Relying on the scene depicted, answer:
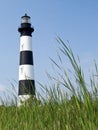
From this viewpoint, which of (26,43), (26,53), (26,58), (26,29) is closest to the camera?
(26,58)

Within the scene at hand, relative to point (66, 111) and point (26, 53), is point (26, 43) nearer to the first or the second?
point (26, 53)

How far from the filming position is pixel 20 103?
350cm

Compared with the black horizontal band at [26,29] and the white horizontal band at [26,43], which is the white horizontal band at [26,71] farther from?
the black horizontal band at [26,29]

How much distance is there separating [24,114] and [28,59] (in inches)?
608

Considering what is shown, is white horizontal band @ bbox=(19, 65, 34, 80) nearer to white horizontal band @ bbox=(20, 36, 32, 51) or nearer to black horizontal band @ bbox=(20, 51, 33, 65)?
black horizontal band @ bbox=(20, 51, 33, 65)

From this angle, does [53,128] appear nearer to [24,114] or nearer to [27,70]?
[24,114]

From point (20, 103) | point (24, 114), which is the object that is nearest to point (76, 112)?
point (24, 114)

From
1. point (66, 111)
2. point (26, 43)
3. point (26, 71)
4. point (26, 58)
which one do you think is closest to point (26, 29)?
point (26, 43)

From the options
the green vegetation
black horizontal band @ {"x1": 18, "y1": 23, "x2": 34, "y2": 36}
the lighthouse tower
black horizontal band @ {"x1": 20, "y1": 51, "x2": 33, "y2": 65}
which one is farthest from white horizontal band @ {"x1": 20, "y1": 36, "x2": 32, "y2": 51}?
the green vegetation

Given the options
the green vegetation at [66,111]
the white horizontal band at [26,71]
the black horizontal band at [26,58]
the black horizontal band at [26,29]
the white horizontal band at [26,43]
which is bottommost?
the green vegetation at [66,111]

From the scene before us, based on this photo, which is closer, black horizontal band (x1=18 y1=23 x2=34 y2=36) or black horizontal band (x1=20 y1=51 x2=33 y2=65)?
black horizontal band (x1=20 y1=51 x2=33 y2=65)

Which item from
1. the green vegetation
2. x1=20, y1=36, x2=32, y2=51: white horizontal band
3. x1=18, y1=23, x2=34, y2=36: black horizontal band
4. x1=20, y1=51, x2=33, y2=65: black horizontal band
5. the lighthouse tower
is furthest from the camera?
x1=18, y1=23, x2=34, y2=36: black horizontal band

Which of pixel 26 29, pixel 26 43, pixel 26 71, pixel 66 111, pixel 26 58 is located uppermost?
pixel 26 29

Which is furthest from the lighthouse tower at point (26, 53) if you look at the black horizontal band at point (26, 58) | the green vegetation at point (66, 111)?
the green vegetation at point (66, 111)
